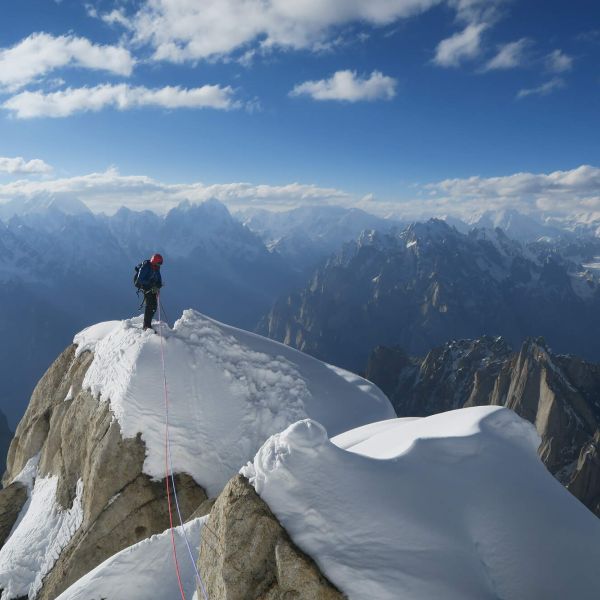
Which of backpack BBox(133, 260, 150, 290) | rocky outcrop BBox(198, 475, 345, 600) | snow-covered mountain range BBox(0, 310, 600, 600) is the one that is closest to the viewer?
rocky outcrop BBox(198, 475, 345, 600)

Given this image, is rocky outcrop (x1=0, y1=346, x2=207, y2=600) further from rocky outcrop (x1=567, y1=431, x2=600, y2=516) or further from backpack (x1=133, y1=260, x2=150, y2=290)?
rocky outcrop (x1=567, y1=431, x2=600, y2=516)

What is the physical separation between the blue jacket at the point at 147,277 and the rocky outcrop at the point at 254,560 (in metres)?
13.9

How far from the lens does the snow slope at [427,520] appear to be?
803 centimetres

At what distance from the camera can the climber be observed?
69.3 ft

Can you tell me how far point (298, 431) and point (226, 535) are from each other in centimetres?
230

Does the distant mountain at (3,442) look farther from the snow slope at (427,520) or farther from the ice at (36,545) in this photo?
the snow slope at (427,520)

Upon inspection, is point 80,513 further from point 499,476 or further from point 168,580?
point 499,476

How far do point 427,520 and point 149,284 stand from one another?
1631cm

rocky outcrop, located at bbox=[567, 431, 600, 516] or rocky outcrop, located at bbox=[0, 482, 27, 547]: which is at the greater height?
rocky outcrop, located at bbox=[0, 482, 27, 547]

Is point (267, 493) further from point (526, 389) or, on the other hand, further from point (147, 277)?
point (526, 389)

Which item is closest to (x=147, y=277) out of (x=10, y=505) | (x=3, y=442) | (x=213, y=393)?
(x=213, y=393)

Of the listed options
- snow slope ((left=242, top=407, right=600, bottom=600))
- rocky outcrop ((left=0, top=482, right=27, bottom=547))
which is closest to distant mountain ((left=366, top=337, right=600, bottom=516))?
rocky outcrop ((left=0, top=482, right=27, bottom=547))

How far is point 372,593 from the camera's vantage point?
7.65m

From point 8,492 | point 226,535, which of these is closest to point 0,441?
point 8,492
